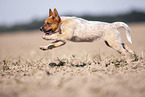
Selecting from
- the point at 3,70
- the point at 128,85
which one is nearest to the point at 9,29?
the point at 3,70

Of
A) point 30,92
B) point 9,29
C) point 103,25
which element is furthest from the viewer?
point 9,29

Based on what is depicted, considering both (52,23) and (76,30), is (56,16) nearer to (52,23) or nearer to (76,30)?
(52,23)

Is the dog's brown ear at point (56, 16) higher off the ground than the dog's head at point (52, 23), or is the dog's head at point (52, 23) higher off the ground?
the dog's brown ear at point (56, 16)

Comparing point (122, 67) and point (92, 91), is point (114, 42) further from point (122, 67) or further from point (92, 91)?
point (92, 91)

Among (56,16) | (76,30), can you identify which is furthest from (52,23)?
(76,30)

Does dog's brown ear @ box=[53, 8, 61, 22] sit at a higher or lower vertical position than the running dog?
higher

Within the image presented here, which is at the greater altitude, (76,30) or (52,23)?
(52,23)

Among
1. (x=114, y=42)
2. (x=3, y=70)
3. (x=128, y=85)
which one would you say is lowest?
(x=3, y=70)

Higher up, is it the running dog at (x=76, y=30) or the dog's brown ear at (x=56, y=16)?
the dog's brown ear at (x=56, y=16)

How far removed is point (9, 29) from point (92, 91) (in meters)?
43.0

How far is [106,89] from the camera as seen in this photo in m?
2.27

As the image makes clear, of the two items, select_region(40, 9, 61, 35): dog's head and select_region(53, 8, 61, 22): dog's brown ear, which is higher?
select_region(53, 8, 61, 22): dog's brown ear

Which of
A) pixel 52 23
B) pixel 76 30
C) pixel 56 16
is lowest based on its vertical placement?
pixel 76 30

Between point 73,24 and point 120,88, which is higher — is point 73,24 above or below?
above
